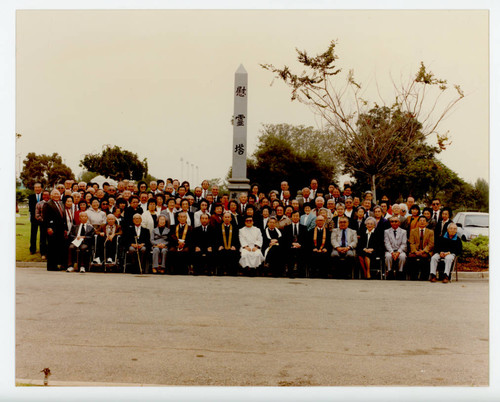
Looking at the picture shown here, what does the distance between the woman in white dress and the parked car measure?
722cm

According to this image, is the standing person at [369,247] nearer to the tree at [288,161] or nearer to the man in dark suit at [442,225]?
the man in dark suit at [442,225]

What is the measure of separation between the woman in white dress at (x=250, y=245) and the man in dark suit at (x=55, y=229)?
3.59 metres

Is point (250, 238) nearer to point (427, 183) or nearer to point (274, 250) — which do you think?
point (274, 250)

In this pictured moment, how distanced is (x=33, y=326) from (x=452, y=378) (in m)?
4.73

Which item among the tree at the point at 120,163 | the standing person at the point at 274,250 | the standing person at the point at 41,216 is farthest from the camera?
the tree at the point at 120,163

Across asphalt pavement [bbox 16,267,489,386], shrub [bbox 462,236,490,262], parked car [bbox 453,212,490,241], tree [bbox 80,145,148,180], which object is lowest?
asphalt pavement [bbox 16,267,489,386]

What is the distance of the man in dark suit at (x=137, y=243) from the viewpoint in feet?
36.5

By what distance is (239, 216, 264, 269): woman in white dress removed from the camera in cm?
1096

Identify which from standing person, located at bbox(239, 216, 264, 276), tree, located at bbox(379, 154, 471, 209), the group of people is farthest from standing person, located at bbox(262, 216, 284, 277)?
tree, located at bbox(379, 154, 471, 209)

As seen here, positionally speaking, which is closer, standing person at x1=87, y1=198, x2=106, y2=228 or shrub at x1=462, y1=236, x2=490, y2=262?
standing person at x1=87, y1=198, x2=106, y2=228

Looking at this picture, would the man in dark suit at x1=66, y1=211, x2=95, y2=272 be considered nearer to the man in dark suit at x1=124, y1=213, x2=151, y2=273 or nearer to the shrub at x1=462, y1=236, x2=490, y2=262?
the man in dark suit at x1=124, y1=213, x2=151, y2=273

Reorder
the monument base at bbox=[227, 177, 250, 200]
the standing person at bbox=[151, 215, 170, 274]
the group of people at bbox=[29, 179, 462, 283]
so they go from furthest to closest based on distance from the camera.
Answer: the monument base at bbox=[227, 177, 250, 200], the standing person at bbox=[151, 215, 170, 274], the group of people at bbox=[29, 179, 462, 283]

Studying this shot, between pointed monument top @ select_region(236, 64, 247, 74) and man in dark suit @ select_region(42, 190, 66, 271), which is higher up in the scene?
pointed monument top @ select_region(236, 64, 247, 74)

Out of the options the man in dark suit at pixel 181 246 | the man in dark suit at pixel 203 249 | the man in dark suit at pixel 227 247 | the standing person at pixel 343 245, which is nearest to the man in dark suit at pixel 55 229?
the man in dark suit at pixel 181 246
